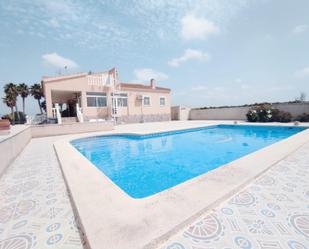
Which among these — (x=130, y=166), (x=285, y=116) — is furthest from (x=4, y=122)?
(x=285, y=116)

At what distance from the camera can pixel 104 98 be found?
53.6 feet

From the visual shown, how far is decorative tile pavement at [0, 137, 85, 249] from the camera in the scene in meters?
1.69

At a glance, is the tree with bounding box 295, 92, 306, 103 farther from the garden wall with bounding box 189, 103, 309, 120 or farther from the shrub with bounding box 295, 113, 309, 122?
the shrub with bounding box 295, 113, 309, 122

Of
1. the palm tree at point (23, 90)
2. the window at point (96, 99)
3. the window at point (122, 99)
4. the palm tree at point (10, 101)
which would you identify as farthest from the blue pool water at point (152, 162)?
the palm tree at point (23, 90)

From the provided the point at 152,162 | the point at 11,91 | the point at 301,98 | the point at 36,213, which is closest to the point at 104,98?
the point at 152,162

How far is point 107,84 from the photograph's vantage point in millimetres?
16125

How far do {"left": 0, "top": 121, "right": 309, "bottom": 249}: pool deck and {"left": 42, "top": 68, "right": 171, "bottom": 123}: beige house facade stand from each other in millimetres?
11209

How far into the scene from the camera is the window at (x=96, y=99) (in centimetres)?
1533

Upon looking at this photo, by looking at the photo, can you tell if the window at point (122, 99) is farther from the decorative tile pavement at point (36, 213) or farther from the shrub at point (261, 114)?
the decorative tile pavement at point (36, 213)

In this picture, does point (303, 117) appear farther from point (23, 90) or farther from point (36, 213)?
point (23, 90)

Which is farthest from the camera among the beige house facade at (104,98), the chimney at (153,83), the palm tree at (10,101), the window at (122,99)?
the palm tree at (10,101)

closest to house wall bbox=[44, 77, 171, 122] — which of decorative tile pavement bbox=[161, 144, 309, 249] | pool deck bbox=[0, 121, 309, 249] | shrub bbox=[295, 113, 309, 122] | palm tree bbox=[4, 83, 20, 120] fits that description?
pool deck bbox=[0, 121, 309, 249]

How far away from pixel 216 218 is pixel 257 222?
18.2 inches

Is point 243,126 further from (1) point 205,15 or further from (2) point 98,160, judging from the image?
(2) point 98,160
